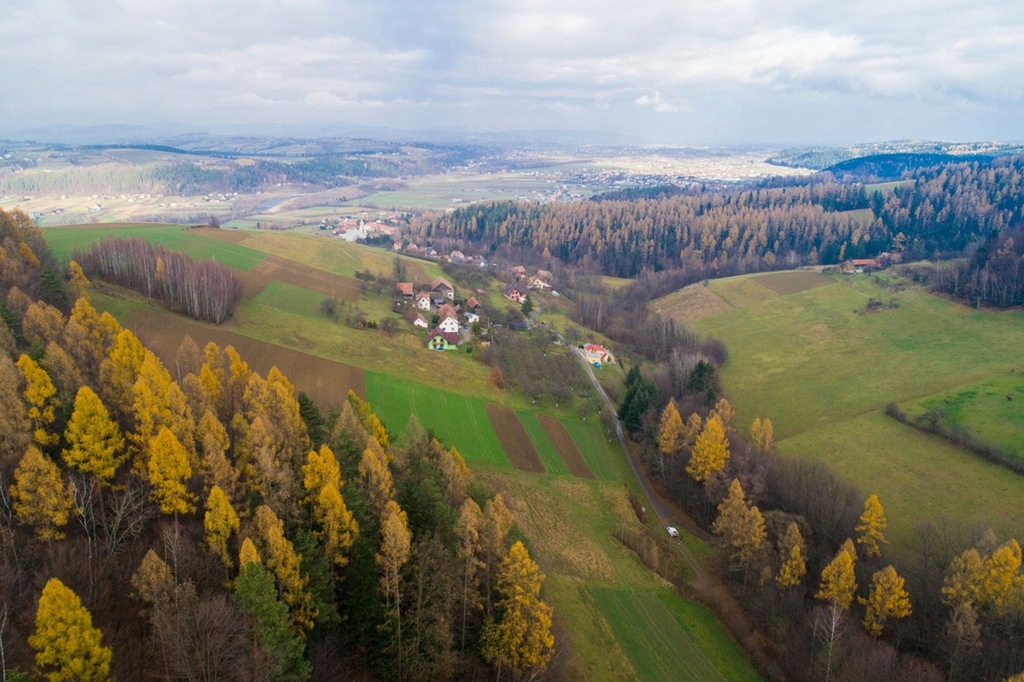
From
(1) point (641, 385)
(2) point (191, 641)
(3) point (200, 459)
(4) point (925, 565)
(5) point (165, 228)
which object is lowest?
(4) point (925, 565)

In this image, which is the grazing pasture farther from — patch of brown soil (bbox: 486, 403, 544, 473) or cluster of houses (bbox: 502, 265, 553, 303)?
cluster of houses (bbox: 502, 265, 553, 303)

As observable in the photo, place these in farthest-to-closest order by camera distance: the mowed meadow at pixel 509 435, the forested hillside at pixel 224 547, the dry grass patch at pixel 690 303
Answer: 1. the dry grass patch at pixel 690 303
2. the mowed meadow at pixel 509 435
3. the forested hillside at pixel 224 547

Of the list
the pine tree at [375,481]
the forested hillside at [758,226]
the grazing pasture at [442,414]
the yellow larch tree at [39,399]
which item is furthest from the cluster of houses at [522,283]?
the yellow larch tree at [39,399]

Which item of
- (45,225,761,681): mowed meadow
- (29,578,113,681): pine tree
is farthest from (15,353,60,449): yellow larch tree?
(45,225,761,681): mowed meadow

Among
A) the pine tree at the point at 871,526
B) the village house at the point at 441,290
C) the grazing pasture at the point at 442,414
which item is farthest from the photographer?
the village house at the point at 441,290

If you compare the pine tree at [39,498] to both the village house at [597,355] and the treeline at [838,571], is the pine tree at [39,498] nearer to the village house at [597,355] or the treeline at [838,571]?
the treeline at [838,571]

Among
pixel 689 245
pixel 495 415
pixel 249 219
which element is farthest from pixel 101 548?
pixel 249 219

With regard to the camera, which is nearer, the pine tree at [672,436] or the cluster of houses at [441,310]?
the pine tree at [672,436]

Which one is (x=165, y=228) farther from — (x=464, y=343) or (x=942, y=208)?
(x=942, y=208)
